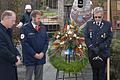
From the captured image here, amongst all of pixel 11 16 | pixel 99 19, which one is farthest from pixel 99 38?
pixel 11 16

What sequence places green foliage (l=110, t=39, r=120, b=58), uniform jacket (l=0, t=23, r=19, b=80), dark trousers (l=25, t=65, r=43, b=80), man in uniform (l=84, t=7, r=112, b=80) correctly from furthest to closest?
green foliage (l=110, t=39, r=120, b=58) → dark trousers (l=25, t=65, r=43, b=80) → man in uniform (l=84, t=7, r=112, b=80) → uniform jacket (l=0, t=23, r=19, b=80)

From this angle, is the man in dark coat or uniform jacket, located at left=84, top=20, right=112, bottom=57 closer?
the man in dark coat

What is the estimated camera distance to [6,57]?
675 centimetres

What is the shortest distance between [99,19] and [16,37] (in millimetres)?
4932

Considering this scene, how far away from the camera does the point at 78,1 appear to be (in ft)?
55.2

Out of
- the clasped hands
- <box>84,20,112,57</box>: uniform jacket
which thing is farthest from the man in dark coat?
<box>84,20,112,57</box>: uniform jacket

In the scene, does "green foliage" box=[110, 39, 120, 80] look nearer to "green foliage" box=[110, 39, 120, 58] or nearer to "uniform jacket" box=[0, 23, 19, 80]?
"green foliage" box=[110, 39, 120, 58]

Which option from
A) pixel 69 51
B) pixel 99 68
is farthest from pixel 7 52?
pixel 69 51

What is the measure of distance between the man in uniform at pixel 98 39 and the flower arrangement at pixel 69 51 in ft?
2.89

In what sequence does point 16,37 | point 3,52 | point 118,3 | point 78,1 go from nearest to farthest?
point 3,52 → point 16,37 → point 118,3 → point 78,1

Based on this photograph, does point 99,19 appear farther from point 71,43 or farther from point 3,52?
point 3,52

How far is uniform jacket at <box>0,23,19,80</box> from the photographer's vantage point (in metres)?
6.73

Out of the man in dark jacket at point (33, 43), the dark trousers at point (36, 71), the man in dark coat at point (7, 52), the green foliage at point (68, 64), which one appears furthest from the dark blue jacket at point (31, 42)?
the man in dark coat at point (7, 52)

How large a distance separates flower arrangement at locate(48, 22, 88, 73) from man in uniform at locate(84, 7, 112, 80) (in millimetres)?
880
